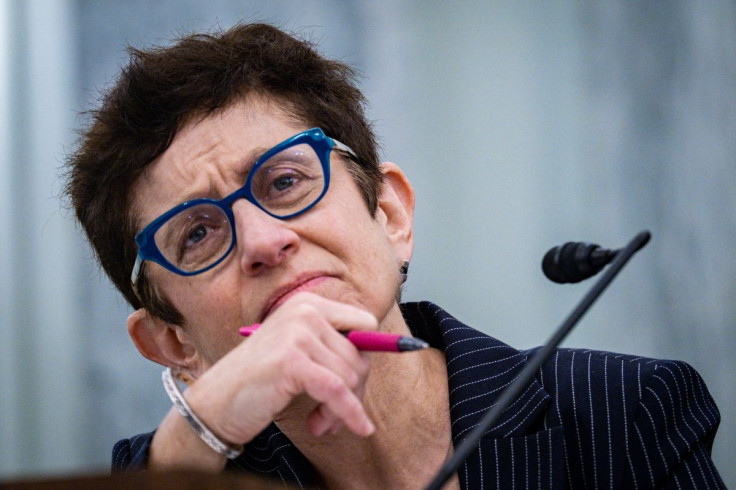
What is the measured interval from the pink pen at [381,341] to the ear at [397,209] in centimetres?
60

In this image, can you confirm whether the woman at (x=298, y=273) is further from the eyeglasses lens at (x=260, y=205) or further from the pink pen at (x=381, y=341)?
the pink pen at (x=381, y=341)

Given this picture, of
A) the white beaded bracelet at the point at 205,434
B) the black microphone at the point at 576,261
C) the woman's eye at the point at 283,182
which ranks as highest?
the woman's eye at the point at 283,182

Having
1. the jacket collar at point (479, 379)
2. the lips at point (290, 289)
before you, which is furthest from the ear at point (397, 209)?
the lips at point (290, 289)

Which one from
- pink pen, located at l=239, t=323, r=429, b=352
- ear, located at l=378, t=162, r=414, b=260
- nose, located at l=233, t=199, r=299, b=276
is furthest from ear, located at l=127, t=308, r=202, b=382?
pink pen, located at l=239, t=323, r=429, b=352

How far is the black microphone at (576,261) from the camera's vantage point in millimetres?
1365

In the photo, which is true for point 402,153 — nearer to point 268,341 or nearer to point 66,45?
point 66,45

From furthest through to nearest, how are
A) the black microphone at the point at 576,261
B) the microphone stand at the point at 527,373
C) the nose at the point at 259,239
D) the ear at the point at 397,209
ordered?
the ear at the point at 397,209
the nose at the point at 259,239
the black microphone at the point at 576,261
the microphone stand at the point at 527,373

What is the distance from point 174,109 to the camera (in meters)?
1.84

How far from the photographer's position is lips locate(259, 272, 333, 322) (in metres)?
1.59

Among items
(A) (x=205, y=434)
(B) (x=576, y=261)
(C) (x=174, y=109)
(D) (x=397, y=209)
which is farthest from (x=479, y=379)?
(C) (x=174, y=109)

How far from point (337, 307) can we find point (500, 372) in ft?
2.20

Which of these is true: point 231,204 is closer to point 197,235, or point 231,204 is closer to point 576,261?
point 197,235

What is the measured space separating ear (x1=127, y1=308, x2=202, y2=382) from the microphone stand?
2.78 ft

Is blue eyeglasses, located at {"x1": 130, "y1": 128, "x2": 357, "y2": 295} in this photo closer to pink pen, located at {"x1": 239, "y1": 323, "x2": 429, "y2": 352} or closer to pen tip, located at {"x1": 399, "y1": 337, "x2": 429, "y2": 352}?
pink pen, located at {"x1": 239, "y1": 323, "x2": 429, "y2": 352}
